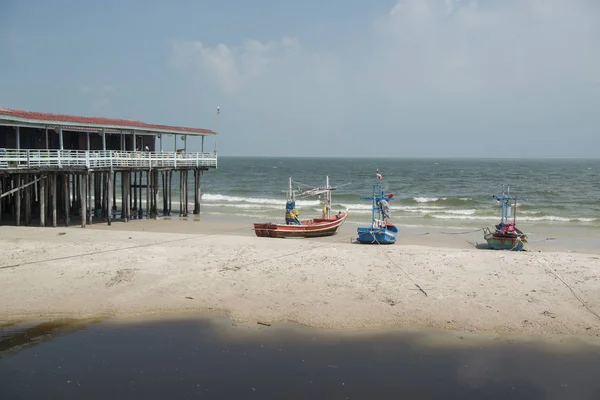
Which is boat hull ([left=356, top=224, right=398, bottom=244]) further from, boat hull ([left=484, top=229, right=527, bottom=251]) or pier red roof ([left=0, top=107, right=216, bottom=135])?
pier red roof ([left=0, top=107, right=216, bottom=135])

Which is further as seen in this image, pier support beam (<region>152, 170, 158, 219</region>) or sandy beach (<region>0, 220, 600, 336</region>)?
pier support beam (<region>152, 170, 158, 219</region>)

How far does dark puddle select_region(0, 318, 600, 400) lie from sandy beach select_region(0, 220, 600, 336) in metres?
0.81

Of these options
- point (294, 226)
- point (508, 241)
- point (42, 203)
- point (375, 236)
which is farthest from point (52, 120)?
point (508, 241)

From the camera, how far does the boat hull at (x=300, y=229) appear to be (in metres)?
25.3

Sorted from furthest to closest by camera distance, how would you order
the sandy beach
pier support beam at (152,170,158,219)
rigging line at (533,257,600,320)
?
1. pier support beam at (152,170,158,219)
2. rigging line at (533,257,600,320)
3. the sandy beach

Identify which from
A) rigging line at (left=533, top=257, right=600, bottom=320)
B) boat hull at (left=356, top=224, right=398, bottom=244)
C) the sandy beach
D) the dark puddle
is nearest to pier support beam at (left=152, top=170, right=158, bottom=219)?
the sandy beach

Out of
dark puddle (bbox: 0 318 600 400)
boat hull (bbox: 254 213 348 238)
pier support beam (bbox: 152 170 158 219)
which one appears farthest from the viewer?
pier support beam (bbox: 152 170 158 219)

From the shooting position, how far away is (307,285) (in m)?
14.7

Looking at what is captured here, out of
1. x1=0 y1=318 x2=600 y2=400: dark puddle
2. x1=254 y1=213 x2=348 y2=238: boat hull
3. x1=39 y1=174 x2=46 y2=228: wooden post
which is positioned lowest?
x1=0 y1=318 x2=600 y2=400: dark puddle

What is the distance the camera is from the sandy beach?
41.2ft

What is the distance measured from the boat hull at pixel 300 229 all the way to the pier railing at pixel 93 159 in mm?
8585

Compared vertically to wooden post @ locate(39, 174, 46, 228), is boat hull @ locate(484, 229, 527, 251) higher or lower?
lower

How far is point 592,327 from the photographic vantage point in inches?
476

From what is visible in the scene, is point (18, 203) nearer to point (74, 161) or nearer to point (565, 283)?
point (74, 161)
